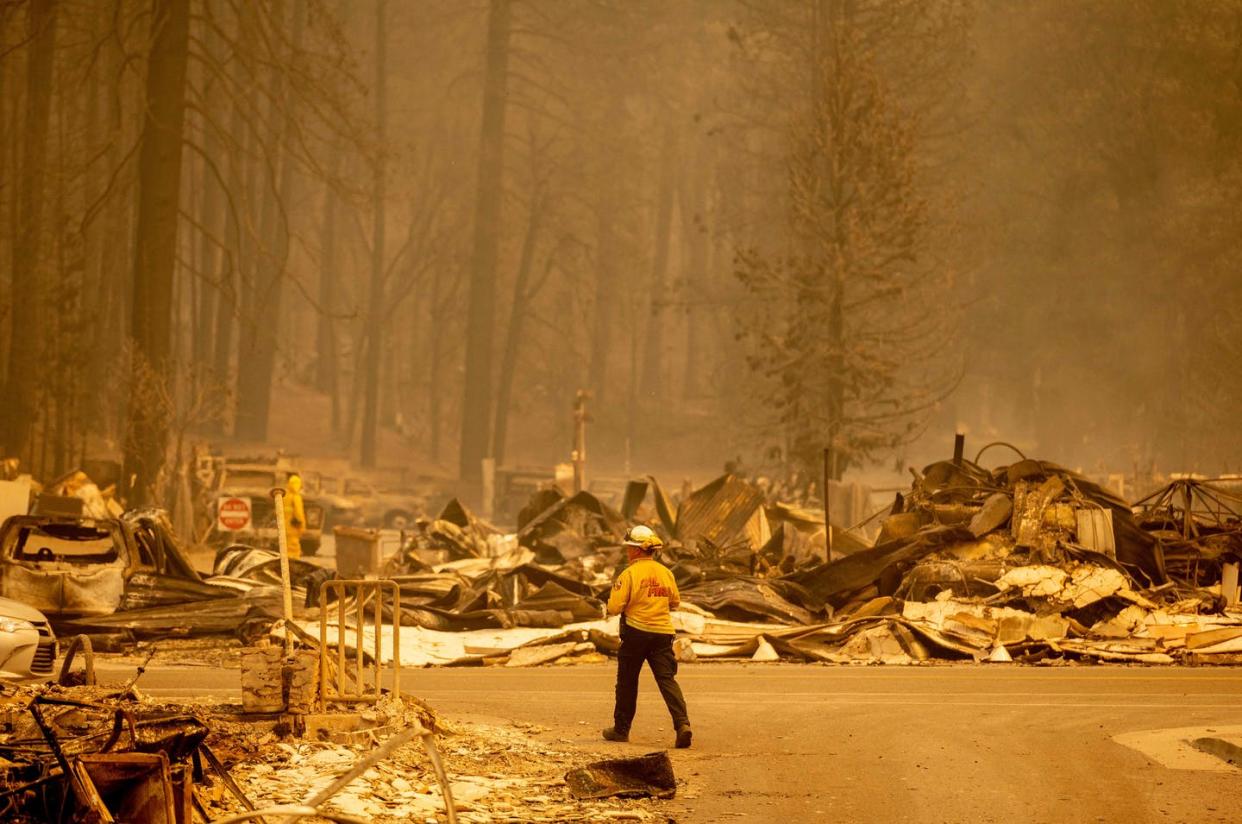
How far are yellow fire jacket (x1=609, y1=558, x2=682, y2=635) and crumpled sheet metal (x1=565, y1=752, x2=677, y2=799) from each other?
216 centimetres

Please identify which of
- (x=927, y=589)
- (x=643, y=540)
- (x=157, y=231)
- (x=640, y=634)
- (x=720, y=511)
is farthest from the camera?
(x=157, y=231)

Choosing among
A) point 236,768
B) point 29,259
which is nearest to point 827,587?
point 236,768

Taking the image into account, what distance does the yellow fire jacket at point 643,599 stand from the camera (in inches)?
548

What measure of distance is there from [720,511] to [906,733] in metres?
17.5

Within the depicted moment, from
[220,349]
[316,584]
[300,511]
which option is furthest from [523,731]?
[220,349]

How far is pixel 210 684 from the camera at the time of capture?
17.4 m

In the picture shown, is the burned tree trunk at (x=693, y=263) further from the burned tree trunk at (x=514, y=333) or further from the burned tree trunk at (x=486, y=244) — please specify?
the burned tree trunk at (x=486, y=244)

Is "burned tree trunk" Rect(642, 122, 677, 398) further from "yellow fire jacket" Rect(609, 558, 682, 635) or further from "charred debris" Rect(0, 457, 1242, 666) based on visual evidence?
"yellow fire jacket" Rect(609, 558, 682, 635)

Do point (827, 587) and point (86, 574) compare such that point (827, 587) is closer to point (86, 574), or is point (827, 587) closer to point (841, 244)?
point (86, 574)

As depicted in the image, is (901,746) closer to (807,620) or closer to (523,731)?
(523,731)

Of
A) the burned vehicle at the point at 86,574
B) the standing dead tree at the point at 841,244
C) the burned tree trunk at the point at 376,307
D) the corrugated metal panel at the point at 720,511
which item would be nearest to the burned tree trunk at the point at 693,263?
the burned tree trunk at the point at 376,307

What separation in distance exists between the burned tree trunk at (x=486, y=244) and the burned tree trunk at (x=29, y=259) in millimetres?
27193

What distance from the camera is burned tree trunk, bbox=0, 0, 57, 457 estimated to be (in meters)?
38.4

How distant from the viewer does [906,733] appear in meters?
14.6
